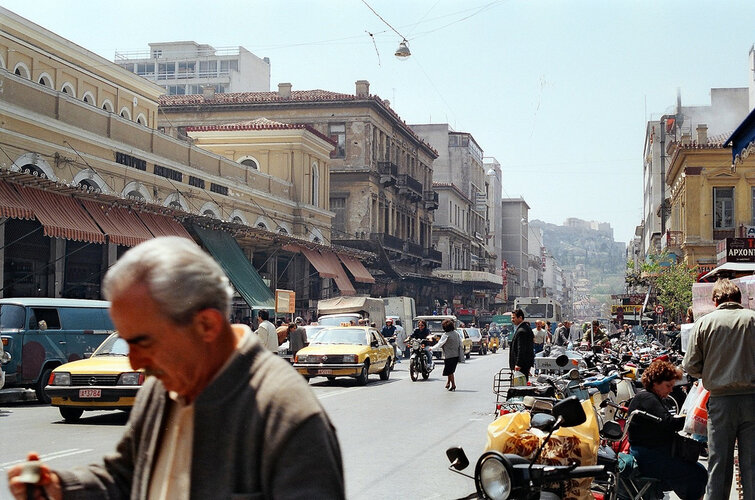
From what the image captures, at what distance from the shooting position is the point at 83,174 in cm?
2738

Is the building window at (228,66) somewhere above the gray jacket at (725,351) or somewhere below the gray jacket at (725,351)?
above

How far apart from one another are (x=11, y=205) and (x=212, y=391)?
19.7 meters

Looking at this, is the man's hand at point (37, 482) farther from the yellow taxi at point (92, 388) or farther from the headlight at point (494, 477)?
the yellow taxi at point (92, 388)

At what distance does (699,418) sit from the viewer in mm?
7832

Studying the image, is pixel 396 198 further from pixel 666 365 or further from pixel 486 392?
pixel 666 365

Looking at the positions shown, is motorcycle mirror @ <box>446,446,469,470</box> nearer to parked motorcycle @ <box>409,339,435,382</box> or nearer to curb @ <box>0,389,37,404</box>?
curb @ <box>0,389,37,404</box>

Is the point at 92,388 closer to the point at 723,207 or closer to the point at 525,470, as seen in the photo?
the point at 525,470

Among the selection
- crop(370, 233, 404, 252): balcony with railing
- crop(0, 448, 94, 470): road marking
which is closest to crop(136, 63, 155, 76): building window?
crop(370, 233, 404, 252): balcony with railing

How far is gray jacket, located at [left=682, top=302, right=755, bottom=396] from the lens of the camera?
22.6ft

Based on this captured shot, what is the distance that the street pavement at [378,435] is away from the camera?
9586 mm

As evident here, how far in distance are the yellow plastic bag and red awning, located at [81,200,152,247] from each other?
64.5 ft

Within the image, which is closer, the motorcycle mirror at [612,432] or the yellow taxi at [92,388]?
the motorcycle mirror at [612,432]

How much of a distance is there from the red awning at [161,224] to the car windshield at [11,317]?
8910 mm

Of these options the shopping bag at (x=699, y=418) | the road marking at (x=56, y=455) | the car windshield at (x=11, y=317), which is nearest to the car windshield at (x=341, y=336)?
the car windshield at (x=11, y=317)
